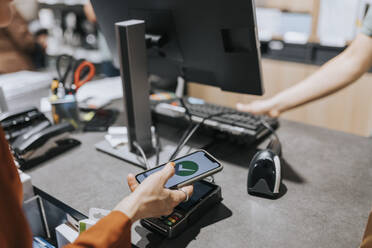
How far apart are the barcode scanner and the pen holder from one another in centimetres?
62

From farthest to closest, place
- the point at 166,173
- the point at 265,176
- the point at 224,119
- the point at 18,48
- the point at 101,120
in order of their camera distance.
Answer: the point at 18,48
the point at 101,120
the point at 224,119
the point at 265,176
the point at 166,173

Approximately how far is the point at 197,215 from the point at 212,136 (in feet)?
1.24

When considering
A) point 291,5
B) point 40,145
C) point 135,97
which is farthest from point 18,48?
point 291,5

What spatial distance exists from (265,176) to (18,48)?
6.35 ft

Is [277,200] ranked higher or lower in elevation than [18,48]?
lower

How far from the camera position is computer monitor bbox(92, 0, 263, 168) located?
0.75m

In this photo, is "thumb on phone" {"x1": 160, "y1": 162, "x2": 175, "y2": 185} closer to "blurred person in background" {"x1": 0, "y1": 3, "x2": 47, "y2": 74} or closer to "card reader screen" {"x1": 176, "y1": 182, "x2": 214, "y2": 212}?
"card reader screen" {"x1": 176, "y1": 182, "x2": 214, "y2": 212}

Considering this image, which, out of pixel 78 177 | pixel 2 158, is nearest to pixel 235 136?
pixel 78 177

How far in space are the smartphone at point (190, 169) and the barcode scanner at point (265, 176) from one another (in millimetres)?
94

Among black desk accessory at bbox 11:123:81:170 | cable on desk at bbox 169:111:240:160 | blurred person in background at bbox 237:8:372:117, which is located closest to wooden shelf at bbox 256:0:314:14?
blurred person in background at bbox 237:8:372:117

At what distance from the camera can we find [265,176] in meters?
0.72

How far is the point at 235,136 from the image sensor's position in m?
0.94

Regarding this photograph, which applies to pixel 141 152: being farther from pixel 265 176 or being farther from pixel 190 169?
pixel 265 176

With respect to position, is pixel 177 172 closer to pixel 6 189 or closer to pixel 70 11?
pixel 6 189
